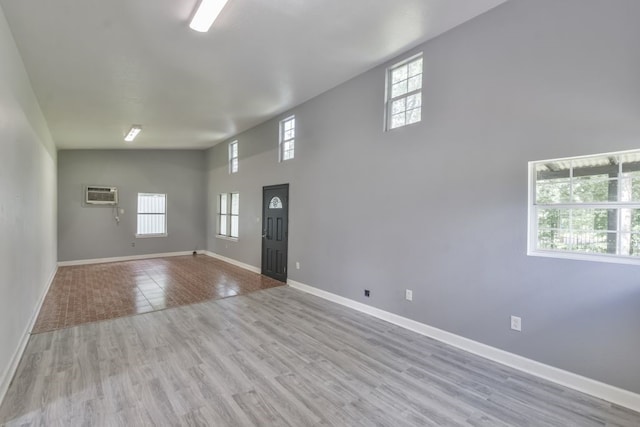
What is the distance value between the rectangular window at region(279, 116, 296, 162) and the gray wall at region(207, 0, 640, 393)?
52.4 inches

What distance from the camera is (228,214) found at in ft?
29.3

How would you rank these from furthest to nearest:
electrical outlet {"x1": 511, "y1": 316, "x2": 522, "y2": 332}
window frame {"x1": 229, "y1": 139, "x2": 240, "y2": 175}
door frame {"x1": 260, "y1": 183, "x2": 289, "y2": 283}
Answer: window frame {"x1": 229, "y1": 139, "x2": 240, "y2": 175}, door frame {"x1": 260, "y1": 183, "x2": 289, "y2": 283}, electrical outlet {"x1": 511, "y1": 316, "x2": 522, "y2": 332}

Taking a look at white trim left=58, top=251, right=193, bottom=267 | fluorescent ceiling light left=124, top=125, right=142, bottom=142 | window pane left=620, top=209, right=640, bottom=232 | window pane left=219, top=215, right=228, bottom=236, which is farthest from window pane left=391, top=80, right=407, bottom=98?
white trim left=58, top=251, right=193, bottom=267

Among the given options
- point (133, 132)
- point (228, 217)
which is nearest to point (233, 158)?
point (228, 217)

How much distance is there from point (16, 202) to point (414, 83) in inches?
177

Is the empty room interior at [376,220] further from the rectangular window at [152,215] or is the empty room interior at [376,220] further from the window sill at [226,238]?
the rectangular window at [152,215]

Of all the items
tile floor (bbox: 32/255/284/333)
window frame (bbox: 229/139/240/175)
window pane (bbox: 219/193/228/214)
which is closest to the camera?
tile floor (bbox: 32/255/284/333)

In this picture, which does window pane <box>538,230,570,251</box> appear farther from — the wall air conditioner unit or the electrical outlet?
the wall air conditioner unit

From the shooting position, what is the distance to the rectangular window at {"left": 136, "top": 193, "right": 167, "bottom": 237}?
9.16 meters

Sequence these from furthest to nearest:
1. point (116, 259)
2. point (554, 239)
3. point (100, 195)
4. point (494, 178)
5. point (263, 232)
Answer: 1. point (116, 259)
2. point (100, 195)
3. point (263, 232)
4. point (494, 178)
5. point (554, 239)

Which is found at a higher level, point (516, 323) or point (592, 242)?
point (592, 242)

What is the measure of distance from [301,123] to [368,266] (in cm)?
294

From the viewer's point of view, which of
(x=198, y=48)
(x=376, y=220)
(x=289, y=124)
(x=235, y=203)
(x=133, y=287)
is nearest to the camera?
(x=198, y=48)

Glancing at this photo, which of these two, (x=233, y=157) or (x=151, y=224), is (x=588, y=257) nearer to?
(x=233, y=157)
